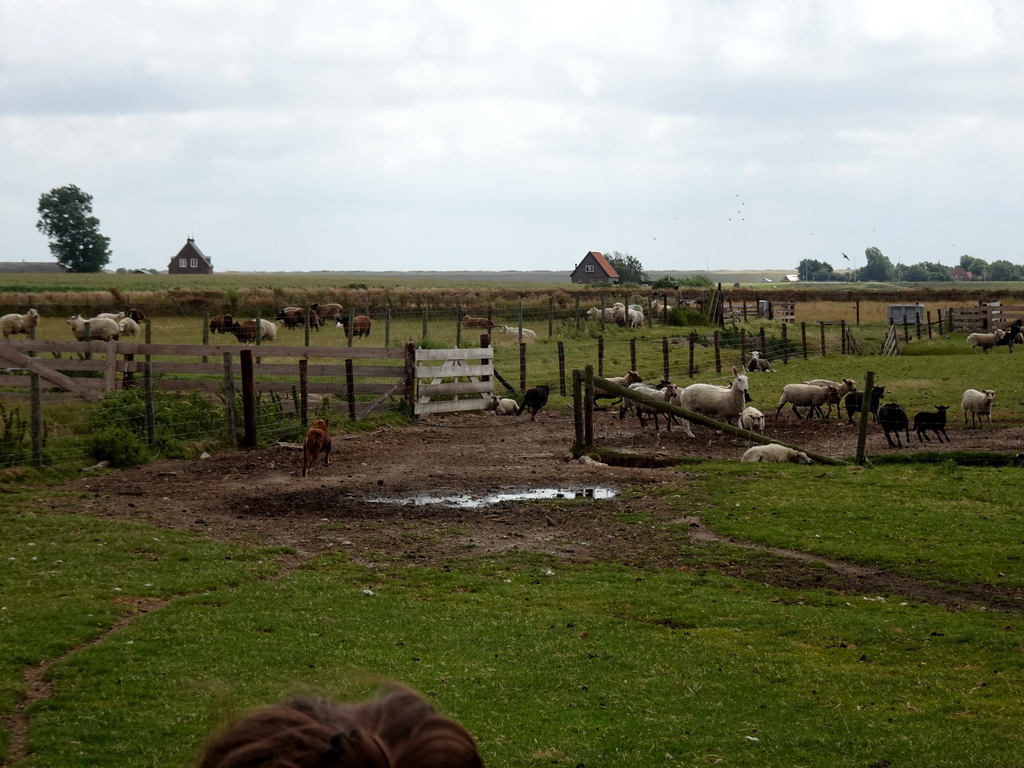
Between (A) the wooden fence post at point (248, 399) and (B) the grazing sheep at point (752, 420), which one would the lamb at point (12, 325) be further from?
(B) the grazing sheep at point (752, 420)

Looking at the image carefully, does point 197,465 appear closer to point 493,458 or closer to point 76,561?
point 493,458

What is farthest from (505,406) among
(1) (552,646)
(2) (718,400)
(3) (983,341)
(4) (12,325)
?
(3) (983,341)

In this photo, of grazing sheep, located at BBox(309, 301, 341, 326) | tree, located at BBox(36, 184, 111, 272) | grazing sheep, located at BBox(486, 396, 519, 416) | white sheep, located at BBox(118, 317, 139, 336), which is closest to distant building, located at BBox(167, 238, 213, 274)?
tree, located at BBox(36, 184, 111, 272)

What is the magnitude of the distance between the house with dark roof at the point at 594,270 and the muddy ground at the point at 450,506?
8846 centimetres

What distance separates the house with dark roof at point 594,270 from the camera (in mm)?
108375

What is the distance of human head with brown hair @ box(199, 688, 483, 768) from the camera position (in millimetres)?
1218

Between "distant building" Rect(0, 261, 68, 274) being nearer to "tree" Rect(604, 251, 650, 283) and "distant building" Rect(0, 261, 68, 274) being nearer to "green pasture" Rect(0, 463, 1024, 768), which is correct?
"tree" Rect(604, 251, 650, 283)

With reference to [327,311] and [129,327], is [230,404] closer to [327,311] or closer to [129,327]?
[129,327]

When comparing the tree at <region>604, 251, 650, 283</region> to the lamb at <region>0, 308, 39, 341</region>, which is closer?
the lamb at <region>0, 308, 39, 341</region>

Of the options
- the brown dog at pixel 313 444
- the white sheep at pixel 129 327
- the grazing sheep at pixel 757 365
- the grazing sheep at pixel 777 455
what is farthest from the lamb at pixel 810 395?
the white sheep at pixel 129 327

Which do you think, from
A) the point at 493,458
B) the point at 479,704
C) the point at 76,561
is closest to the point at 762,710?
the point at 479,704

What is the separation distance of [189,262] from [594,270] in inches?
1731

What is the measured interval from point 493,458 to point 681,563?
737 centimetres

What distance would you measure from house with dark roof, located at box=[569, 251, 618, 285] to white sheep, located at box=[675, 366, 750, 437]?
282 ft
